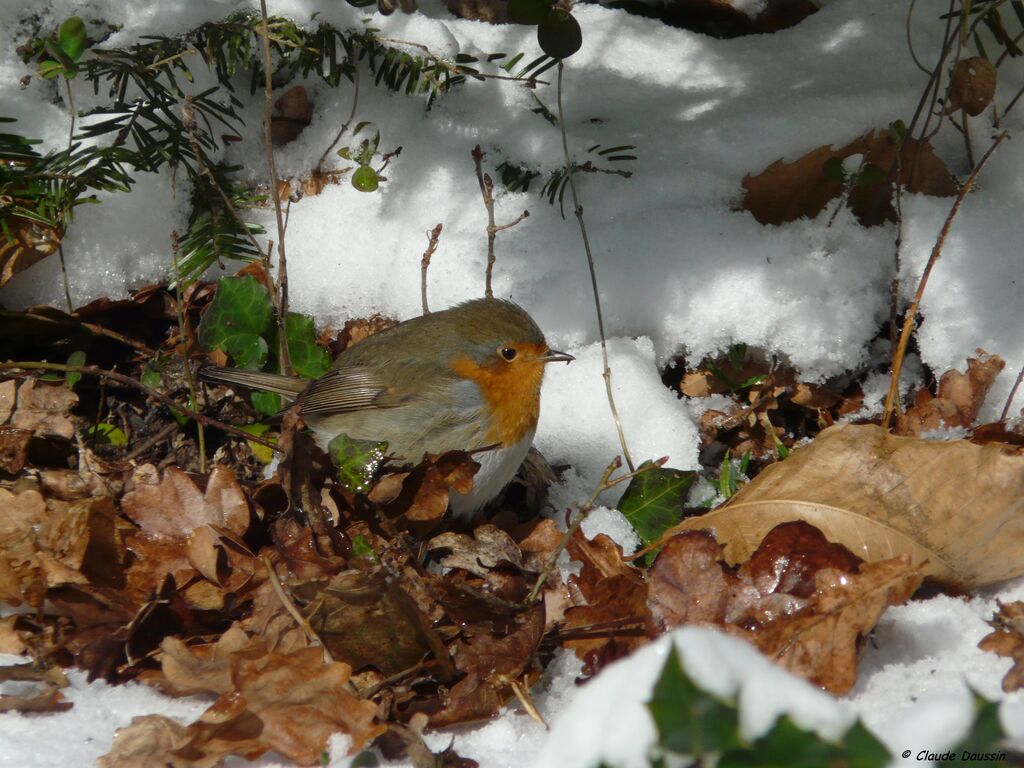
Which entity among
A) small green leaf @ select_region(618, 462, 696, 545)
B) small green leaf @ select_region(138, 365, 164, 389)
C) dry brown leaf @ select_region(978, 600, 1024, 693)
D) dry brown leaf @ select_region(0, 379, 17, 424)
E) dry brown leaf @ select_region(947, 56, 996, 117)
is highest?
dry brown leaf @ select_region(947, 56, 996, 117)

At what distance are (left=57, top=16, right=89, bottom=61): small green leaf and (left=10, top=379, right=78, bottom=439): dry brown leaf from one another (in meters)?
1.10

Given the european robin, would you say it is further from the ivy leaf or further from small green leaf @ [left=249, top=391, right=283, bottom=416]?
the ivy leaf

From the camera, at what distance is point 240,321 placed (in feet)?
11.8

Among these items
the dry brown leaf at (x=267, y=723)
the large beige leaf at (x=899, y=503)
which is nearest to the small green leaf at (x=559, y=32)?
the large beige leaf at (x=899, y=503)

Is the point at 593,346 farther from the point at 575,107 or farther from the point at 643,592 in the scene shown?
the point at 643,592

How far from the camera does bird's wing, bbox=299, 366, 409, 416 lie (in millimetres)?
3324

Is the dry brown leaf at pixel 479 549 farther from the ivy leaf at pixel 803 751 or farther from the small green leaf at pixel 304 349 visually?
the ivy leaf at pixel 803 751

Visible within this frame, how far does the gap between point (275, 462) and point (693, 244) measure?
5.36ft

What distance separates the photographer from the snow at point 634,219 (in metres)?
3.33

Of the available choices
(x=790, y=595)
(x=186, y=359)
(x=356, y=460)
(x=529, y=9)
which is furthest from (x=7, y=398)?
(x=790, y=595)

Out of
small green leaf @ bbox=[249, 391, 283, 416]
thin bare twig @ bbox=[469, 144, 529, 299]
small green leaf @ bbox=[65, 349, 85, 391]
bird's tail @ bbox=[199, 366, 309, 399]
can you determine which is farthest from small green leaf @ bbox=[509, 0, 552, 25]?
small green leaf @ bbox=[65, 349, 85, 391]

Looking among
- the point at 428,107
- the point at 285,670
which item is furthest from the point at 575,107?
the point at 285,670

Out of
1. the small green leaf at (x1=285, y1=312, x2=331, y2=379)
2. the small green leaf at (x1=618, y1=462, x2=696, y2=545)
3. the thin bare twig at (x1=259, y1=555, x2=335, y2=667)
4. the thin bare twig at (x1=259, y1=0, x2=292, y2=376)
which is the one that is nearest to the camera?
the thin bare twig at (x1=259, y1=555, x2=335, y2=667)

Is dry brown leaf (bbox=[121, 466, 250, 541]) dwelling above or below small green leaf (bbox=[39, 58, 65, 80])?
below
